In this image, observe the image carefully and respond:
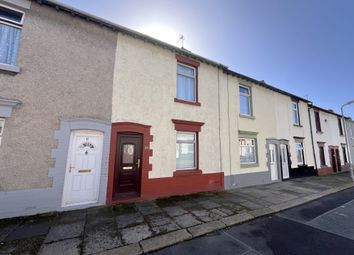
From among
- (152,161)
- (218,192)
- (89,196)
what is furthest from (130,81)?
(218,192)

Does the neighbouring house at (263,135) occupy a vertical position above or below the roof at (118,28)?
below

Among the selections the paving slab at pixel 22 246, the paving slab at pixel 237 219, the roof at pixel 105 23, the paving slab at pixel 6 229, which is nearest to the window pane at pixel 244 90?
the roof at pixel 105 23

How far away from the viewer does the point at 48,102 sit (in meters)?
5.32

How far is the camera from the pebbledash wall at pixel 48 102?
4.78m

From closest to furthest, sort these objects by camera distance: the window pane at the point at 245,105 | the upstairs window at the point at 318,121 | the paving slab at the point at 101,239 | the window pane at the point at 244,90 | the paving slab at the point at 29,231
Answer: the paving slab at the point at 101,239, the paving slab at the point at 29,231, the window pane at the point at 245,105, the window pane at the point at 244,90, the upstairs window at the point at 318,121

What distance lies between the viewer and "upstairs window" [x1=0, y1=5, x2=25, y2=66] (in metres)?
5.09

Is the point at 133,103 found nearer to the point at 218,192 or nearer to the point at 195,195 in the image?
the point at 195,195

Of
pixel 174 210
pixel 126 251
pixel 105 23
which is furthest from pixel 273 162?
pixel 105 23

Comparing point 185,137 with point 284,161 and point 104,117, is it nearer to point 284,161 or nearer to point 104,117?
point 104,117

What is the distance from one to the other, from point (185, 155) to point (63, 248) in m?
5.43

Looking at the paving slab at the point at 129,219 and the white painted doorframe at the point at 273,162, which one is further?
the white painted doorframe at the point at 273,162

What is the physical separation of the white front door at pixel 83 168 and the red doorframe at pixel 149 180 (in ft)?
1.48

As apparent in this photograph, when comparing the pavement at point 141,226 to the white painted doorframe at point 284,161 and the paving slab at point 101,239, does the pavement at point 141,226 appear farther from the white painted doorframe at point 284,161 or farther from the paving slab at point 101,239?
the white painted doorframe at point 284,161

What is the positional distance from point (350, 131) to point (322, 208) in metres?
21.5
